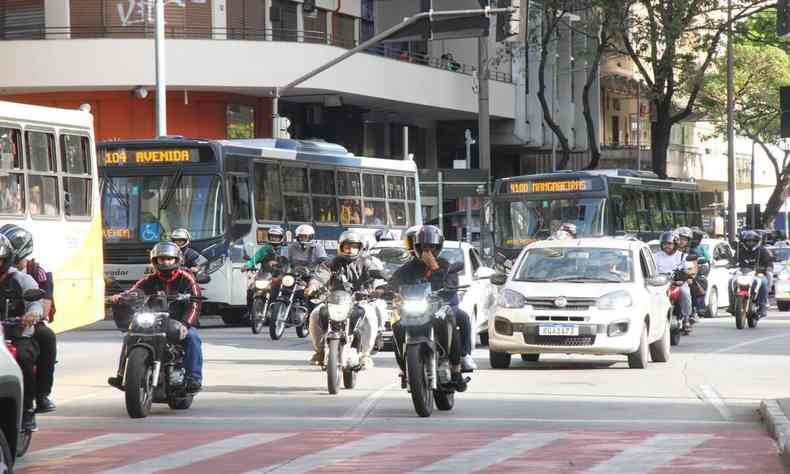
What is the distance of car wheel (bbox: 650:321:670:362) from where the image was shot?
74.2 ft

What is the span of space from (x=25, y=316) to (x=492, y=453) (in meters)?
3.35

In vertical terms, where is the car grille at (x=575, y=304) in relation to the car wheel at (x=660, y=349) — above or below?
above

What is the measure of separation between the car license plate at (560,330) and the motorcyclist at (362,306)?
2.80 meters

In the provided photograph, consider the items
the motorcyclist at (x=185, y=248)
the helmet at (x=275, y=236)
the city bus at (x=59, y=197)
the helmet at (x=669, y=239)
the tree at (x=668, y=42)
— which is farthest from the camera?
the tree at (x=668, y=42)

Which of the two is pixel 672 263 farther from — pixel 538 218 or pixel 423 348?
pixel 423 348

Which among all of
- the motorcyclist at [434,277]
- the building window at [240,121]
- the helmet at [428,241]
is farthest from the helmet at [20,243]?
the building window at [240,121]

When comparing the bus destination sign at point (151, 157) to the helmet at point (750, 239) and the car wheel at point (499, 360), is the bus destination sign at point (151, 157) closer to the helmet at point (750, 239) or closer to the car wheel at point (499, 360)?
the helmet at point (750, 239)

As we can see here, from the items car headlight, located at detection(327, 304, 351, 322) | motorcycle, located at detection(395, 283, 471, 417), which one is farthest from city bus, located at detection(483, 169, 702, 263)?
motorcycle, located at detection(395, 283, 471, 417)

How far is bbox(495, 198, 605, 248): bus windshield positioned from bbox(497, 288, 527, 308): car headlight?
55.1 feet

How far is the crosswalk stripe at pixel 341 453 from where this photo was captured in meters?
11.6

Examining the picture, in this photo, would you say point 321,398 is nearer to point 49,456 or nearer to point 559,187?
point 49,456

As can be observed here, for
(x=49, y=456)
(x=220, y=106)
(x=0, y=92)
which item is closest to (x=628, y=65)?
(x=220, y=106)

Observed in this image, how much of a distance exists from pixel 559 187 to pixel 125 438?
25775mm

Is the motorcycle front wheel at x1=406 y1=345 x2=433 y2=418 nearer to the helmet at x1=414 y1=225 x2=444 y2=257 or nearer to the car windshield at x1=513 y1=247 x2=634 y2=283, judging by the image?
the helmet at x1=414 y1=225 x2=444 y2=257
